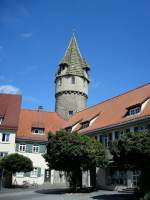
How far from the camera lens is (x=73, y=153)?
28.0 m

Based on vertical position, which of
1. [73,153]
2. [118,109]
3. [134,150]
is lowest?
[134,150]

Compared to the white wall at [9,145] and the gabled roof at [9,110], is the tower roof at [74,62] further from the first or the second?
the white wall at [9,145]

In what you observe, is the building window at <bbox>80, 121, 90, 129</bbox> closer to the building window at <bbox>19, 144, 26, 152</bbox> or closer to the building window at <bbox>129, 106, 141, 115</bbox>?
the building window at <bbox>129, 106, 141, 115</bbox>

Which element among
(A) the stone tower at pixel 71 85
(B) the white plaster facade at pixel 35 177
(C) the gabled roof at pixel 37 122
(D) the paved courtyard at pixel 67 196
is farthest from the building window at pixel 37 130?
(D) the paved courtyard at pixel 67 196

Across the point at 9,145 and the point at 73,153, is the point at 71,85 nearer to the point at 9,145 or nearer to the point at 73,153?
the point at 9,145

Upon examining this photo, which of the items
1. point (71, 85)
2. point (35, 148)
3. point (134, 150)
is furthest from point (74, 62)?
point (134, 150)

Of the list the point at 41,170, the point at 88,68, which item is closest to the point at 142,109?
the point at 41,170

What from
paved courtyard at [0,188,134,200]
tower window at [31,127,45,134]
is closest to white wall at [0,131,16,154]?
tower window at [31,127,45,134]

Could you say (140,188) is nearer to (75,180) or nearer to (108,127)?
(75,180)

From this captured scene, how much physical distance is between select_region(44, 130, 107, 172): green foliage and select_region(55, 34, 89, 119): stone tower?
2304cm

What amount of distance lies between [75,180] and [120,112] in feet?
32.8

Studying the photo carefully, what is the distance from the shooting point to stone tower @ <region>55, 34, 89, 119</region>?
53281mm

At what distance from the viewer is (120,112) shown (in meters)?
36.3

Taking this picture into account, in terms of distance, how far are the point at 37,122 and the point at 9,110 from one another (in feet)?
14.2
